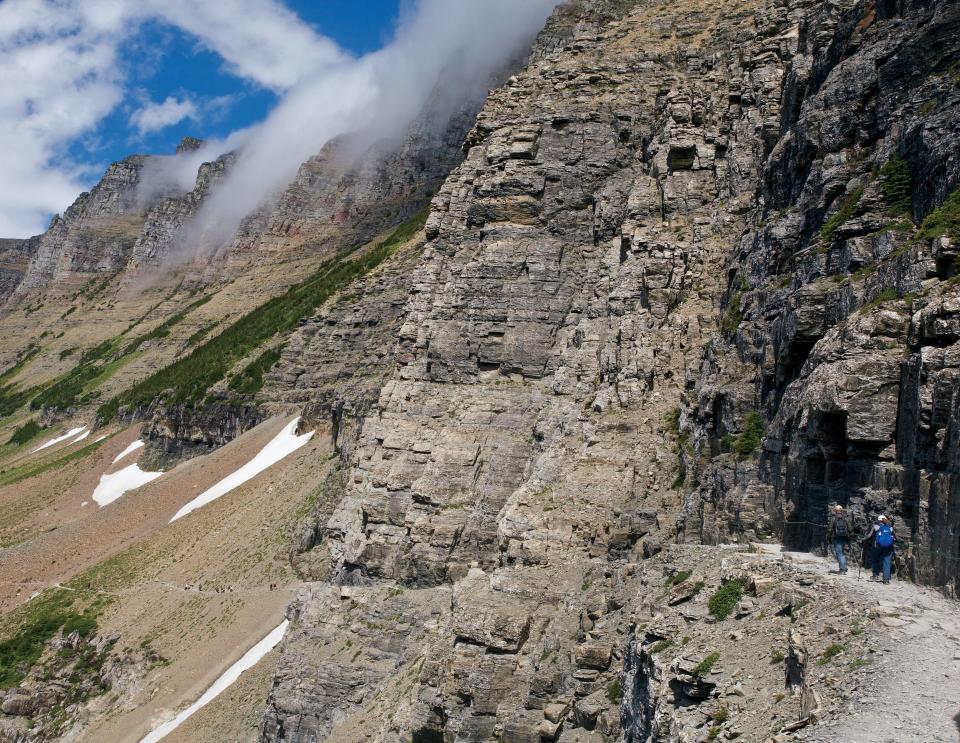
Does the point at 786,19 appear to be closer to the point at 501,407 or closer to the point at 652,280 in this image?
the point at 652,280

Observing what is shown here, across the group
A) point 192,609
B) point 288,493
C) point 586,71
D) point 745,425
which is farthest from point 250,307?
point 745,425

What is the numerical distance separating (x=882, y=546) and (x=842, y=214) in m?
7.86

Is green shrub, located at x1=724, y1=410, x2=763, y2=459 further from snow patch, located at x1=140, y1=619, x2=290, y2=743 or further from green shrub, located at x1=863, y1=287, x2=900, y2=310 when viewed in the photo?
snow patch, located at x1=140, y1=619, x2=290, y2=743

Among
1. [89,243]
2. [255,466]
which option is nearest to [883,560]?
[255,466]

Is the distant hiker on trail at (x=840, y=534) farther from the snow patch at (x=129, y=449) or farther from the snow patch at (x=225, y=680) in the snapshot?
→ the snow patch at (x=129, y=449)

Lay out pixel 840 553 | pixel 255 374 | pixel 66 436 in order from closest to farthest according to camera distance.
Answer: pixel 840 553, pixel 255 374, pixel 66 436

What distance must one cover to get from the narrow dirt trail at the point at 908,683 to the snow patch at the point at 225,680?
27.9m

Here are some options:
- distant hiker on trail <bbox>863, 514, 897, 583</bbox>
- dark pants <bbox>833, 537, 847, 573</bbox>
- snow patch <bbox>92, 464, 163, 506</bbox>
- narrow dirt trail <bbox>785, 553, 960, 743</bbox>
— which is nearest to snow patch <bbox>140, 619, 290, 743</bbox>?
dark pants <bbox>833, 537, 847, 573</bbox>

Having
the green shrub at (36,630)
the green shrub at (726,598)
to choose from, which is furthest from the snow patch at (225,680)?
the green shrub at (726,598)

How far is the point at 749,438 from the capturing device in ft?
59.1

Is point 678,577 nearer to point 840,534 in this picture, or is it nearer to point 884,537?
point 840,534

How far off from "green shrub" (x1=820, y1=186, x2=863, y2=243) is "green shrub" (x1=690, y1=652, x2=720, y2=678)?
9.10 m

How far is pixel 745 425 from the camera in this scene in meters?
18.4

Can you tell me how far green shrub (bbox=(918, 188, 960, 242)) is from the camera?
46.0 feet
